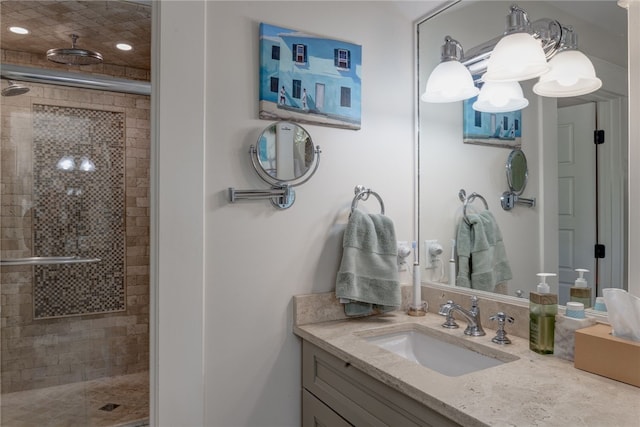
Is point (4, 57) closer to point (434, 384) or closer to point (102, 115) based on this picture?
point (102, 115)

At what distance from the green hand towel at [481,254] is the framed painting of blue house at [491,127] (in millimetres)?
272

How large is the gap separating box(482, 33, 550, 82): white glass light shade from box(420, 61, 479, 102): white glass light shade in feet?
0.82

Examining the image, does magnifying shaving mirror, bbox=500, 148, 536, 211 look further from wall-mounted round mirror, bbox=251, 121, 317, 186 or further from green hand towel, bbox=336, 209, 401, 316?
wall-mounted round mirror, bbox=251, 121, 317, 186

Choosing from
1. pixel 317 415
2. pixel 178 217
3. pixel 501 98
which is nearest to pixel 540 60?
pixel 501 98

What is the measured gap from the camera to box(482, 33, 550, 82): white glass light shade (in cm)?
113

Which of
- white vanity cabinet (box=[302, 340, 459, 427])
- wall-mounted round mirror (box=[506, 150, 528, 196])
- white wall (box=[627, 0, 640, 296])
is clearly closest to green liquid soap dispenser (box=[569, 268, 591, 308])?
white wall (box=[627, 0, 640, 296])

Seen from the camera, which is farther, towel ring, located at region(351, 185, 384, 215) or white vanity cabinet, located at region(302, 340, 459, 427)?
towel ring, located at region(351, 185, 384, 215)

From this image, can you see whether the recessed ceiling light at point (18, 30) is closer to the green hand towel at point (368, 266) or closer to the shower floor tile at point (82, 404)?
the shower floor tile at point (82, 404)

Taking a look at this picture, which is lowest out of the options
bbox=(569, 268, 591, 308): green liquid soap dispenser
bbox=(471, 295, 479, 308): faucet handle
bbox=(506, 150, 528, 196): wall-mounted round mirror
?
bbox=(471, 295, 479, 308): faucet handle

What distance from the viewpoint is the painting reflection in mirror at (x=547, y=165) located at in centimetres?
109

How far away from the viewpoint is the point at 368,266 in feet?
4.77

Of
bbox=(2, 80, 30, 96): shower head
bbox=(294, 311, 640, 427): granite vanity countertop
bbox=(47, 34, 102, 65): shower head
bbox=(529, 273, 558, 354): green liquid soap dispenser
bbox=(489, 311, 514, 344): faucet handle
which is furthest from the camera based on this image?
bbox=(47, 34, 102, 65): shower head

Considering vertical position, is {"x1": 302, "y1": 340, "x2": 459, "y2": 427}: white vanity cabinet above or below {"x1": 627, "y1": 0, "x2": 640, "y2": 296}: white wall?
below

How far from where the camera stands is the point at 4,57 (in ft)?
5.22
